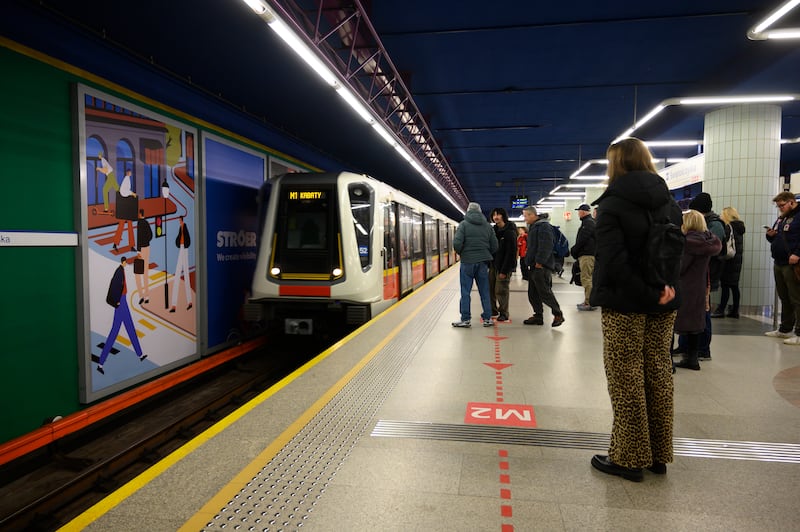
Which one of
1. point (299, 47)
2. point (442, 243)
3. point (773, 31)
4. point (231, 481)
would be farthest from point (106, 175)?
point (442, 243)

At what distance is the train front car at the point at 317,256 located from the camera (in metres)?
6.75

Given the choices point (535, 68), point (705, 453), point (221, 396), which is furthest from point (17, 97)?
point (535, 68)

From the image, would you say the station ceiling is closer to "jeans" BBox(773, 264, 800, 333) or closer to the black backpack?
"jeans" BBox(773, 264, 800, 333)

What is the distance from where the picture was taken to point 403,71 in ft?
28.2

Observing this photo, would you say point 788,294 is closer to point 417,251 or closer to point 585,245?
point 585,245

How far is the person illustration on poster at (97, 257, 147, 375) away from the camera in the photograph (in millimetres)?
5113

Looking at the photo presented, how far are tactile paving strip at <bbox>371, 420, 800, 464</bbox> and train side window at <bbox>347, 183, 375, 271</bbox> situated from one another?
158 inches

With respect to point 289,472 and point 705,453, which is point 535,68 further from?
point 289,472

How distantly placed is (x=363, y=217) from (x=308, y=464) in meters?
4.86

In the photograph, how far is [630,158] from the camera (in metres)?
2.48

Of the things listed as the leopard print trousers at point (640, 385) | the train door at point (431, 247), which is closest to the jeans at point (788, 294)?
the leopard print trousers at point (640, 385)

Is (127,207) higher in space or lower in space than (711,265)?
higher

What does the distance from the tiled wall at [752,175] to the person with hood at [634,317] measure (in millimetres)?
7371

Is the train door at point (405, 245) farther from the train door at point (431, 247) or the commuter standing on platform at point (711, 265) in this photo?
the commuter standing on platform at point (711, 265)
